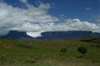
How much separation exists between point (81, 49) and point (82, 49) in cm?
73

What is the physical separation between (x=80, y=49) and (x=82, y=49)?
4.52 feet

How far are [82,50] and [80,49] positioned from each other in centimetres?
146

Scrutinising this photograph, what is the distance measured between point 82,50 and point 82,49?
540 mm

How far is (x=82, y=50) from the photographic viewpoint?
2338 inches

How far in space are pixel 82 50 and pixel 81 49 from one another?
0.89 meters

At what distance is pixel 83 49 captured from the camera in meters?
59.3

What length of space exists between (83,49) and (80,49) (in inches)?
70.4

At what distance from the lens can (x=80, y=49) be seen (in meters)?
60.6

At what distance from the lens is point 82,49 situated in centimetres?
5944

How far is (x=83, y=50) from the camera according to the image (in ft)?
194

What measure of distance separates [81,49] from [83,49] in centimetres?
114

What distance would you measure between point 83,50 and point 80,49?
193 cm
